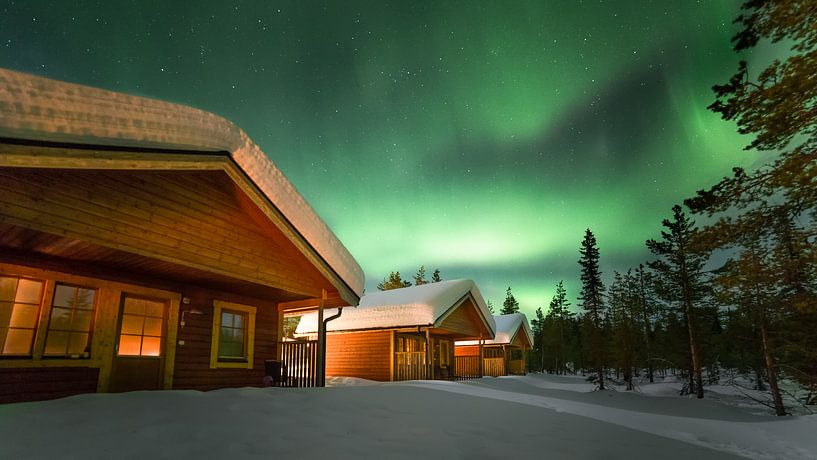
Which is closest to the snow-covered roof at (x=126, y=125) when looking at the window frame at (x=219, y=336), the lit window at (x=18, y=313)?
the window frame at (x=219, y=336)

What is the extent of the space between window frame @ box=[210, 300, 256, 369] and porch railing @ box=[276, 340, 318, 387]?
115 cm

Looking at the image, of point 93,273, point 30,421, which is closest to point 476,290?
point 93,273

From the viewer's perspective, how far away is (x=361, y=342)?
70.0 ft

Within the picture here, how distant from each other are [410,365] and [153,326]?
489 inches

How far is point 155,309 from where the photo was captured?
9508mm

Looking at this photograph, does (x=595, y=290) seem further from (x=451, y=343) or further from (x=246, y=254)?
(x=246, y=254)

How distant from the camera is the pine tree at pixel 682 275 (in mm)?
22391

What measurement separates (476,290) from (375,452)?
62.6ft

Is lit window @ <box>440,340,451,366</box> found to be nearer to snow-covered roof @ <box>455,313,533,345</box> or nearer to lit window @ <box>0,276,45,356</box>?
snow-covered roof @ <box>455,313,533,345</box>

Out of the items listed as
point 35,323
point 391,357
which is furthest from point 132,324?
point 391,357

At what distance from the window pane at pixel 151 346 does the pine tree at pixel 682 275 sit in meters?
22.9

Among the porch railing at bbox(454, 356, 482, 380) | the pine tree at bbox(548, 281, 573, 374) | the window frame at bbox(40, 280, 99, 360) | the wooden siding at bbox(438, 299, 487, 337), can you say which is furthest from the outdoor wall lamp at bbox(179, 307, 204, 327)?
the pine tree at bbox(548, 281, 573, 374)

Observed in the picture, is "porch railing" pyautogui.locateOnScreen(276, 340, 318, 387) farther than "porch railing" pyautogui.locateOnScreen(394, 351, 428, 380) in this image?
No

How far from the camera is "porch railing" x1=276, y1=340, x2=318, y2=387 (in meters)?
12.2
